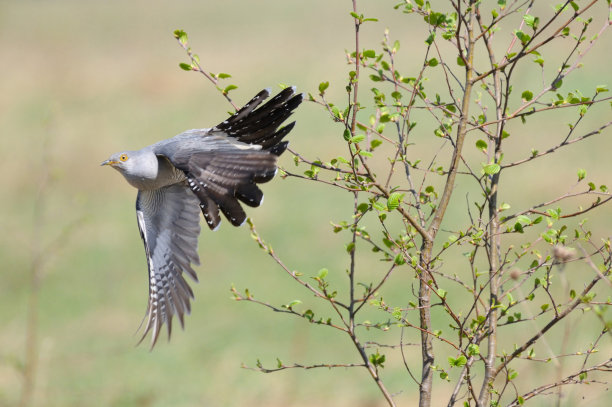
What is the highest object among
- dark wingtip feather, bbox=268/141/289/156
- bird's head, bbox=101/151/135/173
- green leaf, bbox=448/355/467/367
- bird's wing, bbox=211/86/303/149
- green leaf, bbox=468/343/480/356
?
bird's head, bbox=101/151/135/173

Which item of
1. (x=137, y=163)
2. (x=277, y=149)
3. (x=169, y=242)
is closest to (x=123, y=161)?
(x=137, y=163)

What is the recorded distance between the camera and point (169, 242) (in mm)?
5348

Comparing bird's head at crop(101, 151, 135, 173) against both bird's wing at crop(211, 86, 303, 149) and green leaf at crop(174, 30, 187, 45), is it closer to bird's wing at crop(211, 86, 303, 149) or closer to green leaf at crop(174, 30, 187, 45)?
bird's wing at crop(211, 86, 303, 149)

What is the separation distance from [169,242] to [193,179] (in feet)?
6.57

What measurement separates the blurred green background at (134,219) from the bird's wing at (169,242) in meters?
0.50

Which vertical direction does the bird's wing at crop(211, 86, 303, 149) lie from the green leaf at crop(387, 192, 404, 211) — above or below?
above

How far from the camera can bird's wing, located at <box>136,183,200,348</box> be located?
5.13m

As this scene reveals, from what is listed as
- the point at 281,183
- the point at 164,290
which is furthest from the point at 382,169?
the point at 164,290

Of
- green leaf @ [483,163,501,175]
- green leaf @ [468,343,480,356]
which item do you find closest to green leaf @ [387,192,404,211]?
green leaf @ [483,163,501,175]

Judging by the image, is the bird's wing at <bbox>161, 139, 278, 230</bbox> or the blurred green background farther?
the blurred green background

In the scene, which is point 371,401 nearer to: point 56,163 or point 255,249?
point 255,249

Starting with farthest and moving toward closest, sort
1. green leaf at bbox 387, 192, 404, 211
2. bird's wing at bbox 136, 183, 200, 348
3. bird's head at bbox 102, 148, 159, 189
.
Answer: bird's wing at bbox 136, 183, 200, 348, bird's head at bbox 102, 148, 159, 189, green leaf at bbox 387, 192, 404, 211

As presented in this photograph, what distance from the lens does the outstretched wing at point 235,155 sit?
A: 10.4 ft

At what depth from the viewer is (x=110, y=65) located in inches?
738
